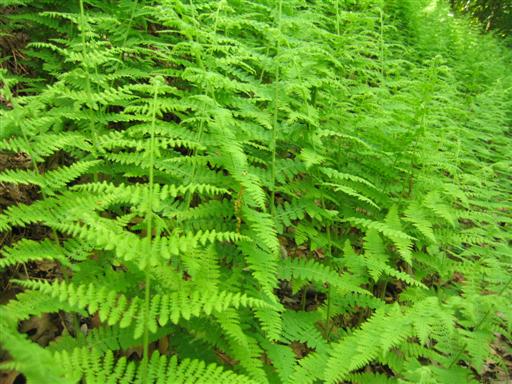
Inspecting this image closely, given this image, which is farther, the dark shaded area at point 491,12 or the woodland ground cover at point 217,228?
the dark shaded area at point 491,12

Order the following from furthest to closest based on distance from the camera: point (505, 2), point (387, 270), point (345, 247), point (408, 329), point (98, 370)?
1. point (505, 2)
2. point (345, 247)
3. point (387, 270)
4. point (408, 329)
5. point (98, 370)

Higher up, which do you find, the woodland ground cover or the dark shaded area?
the dark shaded area

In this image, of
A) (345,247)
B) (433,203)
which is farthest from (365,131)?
(345,247)

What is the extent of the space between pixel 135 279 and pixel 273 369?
1.06 meters

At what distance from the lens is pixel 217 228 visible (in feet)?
8.35

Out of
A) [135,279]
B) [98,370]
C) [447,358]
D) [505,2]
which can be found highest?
[505,2]

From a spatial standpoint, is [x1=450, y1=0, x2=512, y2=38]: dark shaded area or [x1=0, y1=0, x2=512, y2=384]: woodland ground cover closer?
[x1=0, y1=0, x2=512, y2=384]: woodland ground cover

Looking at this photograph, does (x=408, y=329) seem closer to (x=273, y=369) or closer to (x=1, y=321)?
(x=273, y=369)

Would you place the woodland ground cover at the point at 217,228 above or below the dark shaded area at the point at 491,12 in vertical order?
below

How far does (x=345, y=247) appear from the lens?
9.95 ft

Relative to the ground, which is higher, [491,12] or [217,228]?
[491,12]

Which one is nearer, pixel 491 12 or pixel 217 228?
pixel 217 228

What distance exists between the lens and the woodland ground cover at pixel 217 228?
5.81ft

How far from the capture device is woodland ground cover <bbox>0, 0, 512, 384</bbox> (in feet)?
5.81
